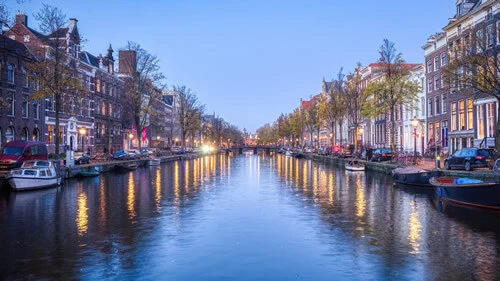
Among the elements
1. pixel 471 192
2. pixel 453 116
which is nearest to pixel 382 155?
pixel 453 116

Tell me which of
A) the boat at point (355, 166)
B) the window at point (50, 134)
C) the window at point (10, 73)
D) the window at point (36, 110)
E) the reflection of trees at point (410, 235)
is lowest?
the reflection of trees at point (410, 235)

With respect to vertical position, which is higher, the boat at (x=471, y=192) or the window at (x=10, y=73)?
the window at (x=10, y=73)

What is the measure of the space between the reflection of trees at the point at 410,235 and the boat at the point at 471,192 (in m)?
1.23

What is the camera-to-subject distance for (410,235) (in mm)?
18359

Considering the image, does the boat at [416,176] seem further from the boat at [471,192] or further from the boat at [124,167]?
the boat at [124,167]

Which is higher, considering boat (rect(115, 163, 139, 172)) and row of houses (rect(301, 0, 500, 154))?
row of houses (rect(301, 0, 500, 154))

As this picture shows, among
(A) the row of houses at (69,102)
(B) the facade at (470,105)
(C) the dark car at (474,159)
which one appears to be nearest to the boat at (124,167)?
(A) the row of houses at (69,102)

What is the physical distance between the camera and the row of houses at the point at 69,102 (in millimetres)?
53812

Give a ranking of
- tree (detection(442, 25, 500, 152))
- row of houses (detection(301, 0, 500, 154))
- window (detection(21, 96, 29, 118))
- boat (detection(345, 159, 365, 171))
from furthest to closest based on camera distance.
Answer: window (detection(21, 96, 29, 118)), boat (detection(345, 159, 365, 171)), row of houses (detection(301, 0, 500, 154)), tree (detection(442, 25, 500, 152))


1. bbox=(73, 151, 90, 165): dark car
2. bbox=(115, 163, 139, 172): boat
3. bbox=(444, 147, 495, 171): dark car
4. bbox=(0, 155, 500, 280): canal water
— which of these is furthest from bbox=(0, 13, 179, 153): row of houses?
bbox=(444, 147, 495, 171): dark car

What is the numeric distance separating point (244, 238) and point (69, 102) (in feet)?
112

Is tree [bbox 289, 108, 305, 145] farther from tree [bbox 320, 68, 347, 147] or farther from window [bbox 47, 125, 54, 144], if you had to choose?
window [bbox 47, 125, 54, 144]

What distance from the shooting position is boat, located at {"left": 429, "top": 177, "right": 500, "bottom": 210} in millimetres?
23438

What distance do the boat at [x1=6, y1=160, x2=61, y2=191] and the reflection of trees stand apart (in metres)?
19.6
